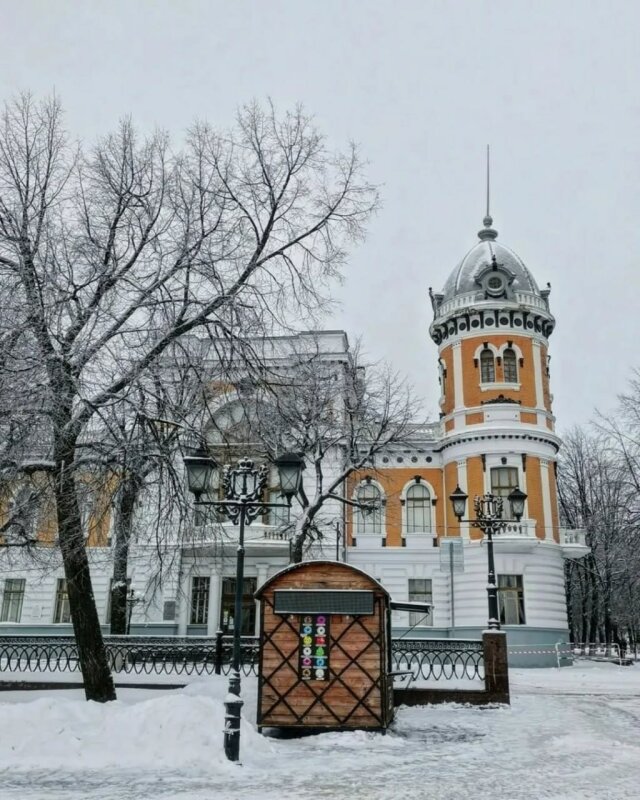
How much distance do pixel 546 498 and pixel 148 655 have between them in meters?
17.8

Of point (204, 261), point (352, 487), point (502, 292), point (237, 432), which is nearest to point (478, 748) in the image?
point (237, 432)

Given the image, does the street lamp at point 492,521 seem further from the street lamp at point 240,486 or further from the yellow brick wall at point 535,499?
the yellow brick wall at point 535,499

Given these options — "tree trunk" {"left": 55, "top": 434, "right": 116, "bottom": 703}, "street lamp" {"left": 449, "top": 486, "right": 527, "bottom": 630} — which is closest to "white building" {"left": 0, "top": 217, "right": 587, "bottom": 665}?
"street lamp" {"left": 449, "top": 486, "right": 527, "bottom": 630}

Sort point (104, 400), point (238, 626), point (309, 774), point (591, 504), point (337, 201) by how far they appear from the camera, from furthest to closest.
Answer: point (591, 504)
point (337, 201)
point (104, 400)
point (238, 626)
point (309, 774)

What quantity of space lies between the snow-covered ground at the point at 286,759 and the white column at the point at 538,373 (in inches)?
775

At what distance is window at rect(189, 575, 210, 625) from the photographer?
30.7 m

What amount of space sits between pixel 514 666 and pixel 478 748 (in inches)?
723

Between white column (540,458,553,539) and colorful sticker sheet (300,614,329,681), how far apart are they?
20.3 metres

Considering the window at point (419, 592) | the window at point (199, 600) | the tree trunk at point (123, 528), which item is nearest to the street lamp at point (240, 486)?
the tree trunk at point (123, 528)

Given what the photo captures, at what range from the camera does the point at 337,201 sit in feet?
47.4

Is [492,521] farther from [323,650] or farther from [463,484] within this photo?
[463,484]

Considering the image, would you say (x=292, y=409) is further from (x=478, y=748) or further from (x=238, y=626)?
(x=478, y=748)

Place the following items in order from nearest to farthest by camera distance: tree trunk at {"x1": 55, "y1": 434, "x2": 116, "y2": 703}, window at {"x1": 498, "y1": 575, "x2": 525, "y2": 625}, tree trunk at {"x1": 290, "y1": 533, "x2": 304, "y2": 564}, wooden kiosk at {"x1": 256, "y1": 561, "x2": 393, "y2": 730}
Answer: wooden kiosk at {"x1": 256, "y1": 561, "x2": 393, "y2": 730} → tree trunk at {"x1": 55, "y1": 434, "x2": 116, "y2": 703} → tree trunk at {"x1": 290, "y1": 533, "x2": 304, "y2": 564} → window at {"x1": 498, "y1": 575, "x2": 525, "y2": 625}

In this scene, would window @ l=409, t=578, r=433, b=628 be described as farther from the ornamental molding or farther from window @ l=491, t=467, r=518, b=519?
the ornamental molding
